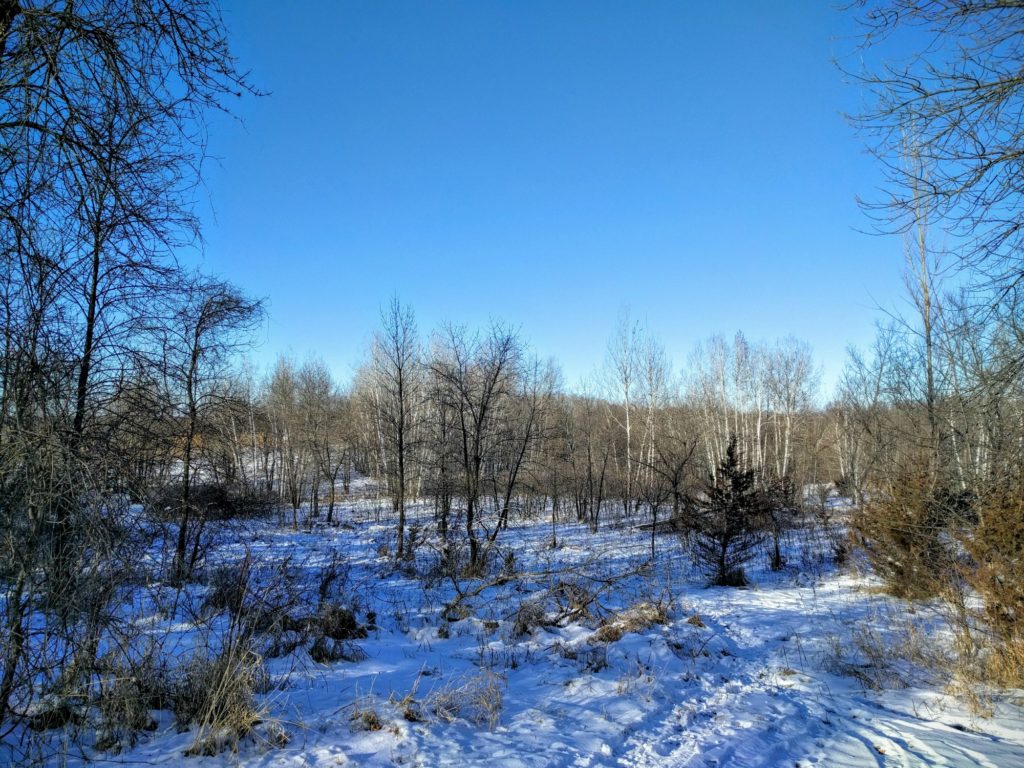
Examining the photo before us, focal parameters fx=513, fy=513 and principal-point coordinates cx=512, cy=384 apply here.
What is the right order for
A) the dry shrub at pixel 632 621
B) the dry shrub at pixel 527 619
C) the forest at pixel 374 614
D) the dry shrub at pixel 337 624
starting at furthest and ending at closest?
the dry shrub at pixel 527 619 < the dry shrub at pixel 632 621 < the dry shrub at pixel 337 624 < the forest at pixel 374 614

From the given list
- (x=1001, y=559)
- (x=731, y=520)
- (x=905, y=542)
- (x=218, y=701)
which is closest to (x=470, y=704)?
(x=218, y=701)

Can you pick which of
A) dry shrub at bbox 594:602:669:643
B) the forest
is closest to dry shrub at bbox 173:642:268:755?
the forest

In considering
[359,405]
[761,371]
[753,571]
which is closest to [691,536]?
[753,571]

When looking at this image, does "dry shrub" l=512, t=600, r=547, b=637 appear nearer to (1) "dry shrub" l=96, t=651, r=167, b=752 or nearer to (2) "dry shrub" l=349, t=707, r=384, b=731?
(2) "dry shrub" l=349, t=707, r=384, b=731

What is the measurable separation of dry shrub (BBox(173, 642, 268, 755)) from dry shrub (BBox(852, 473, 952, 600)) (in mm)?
9139

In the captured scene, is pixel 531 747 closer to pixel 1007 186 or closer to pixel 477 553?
pixel 1007 186

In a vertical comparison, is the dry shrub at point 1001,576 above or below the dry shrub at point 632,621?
above

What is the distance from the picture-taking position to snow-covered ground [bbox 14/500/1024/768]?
13.0 ft

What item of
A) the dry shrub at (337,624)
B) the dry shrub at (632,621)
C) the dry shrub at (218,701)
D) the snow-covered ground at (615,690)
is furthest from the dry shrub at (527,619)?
the dry shrub at (218,701)

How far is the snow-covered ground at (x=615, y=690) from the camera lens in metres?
3.97

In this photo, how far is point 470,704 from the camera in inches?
185

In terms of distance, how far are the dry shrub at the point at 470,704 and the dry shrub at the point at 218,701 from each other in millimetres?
1461

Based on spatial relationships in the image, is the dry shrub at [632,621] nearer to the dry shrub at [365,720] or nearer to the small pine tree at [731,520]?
the dry shrub at [365,720]

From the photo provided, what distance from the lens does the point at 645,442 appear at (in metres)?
28.8
